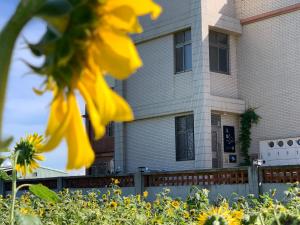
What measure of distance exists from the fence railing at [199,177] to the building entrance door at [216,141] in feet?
9.28

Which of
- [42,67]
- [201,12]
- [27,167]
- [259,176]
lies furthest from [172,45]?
[42,67]

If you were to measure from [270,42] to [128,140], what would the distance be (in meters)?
4.84

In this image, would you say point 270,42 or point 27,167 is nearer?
point 27,167

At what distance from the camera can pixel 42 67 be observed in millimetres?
561

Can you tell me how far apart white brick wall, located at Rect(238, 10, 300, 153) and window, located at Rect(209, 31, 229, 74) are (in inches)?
15.8

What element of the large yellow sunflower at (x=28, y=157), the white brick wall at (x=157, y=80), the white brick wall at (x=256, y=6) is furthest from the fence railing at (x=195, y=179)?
the large yellow sunflower at (x=28, y=157)

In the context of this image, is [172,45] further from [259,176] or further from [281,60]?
[259,176]

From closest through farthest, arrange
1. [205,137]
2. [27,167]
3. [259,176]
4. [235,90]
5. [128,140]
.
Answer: [27,167] < [259,176] < [205,137] < [235,90] < [128,140]

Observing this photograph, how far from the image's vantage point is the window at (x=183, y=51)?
15.0 meters

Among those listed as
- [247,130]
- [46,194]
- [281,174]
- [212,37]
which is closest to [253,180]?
[281,174]

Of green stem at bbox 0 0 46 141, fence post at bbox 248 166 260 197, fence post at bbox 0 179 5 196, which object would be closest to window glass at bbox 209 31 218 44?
fence post at bbox 248 166 260 197

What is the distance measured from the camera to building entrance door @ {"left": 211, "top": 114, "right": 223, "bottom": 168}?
14469 mm

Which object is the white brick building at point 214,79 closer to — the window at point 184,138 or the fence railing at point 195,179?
the window at point 184,138

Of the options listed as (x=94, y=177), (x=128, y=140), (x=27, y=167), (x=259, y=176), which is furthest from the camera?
(x=128, y=140)
